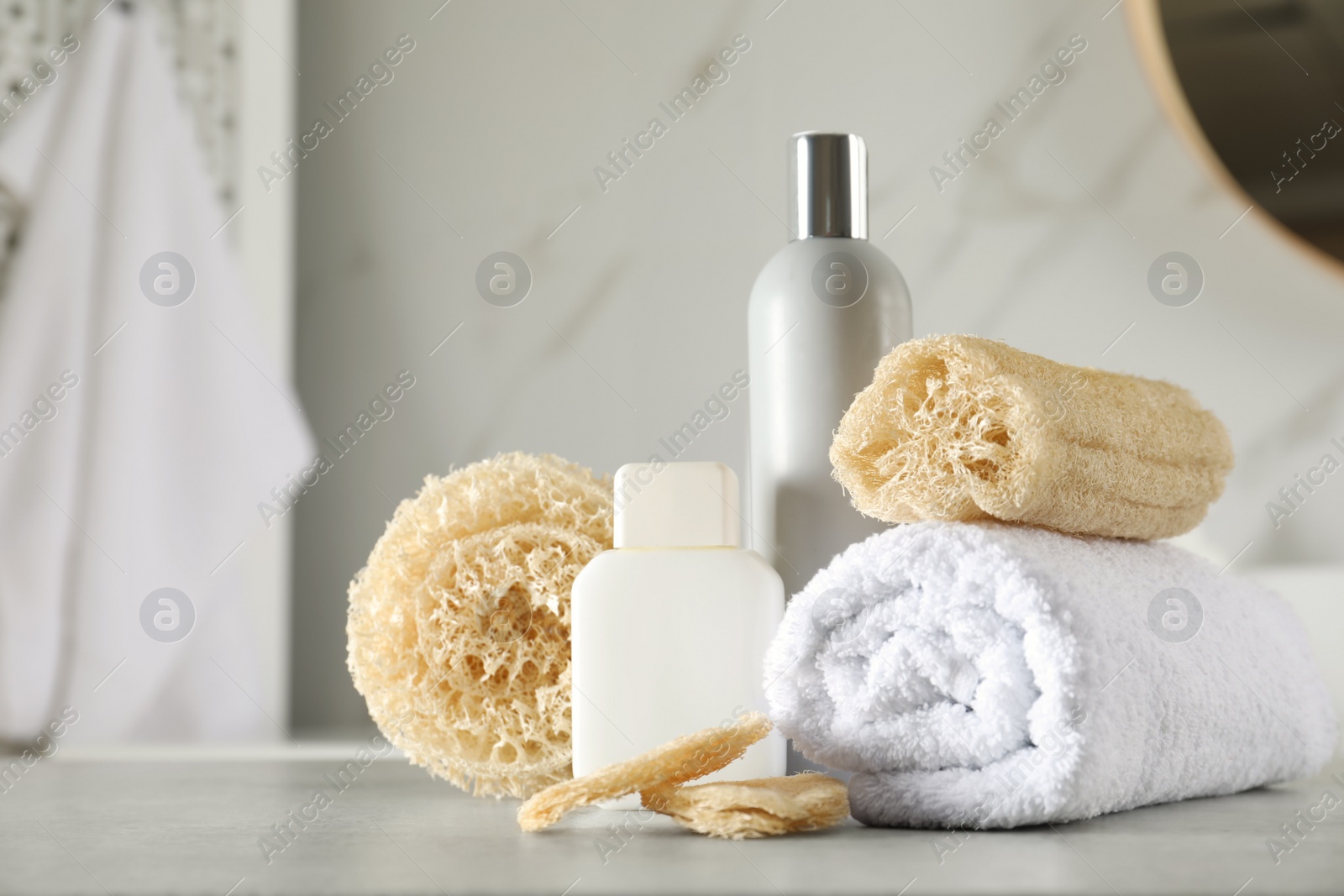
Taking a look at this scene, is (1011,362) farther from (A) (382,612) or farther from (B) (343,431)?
(B) (343,431)

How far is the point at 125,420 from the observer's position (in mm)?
883

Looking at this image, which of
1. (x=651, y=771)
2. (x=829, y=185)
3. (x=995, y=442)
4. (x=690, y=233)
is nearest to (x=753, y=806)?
(x=651, y=771)

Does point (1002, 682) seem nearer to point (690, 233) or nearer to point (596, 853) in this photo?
point (596, 853)

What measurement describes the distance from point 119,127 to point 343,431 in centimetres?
29

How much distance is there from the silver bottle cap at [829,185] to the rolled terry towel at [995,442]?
0.36 feet

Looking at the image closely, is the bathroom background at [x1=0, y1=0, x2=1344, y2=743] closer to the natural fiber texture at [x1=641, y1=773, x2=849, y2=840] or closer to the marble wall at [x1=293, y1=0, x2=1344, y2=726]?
the marble wall at [x1=293, y1=0, x2=1344, y2=726]

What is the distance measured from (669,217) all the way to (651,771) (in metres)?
0.67

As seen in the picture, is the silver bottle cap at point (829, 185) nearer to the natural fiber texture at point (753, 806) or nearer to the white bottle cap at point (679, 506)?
the white bottle cap at point (679, 506)

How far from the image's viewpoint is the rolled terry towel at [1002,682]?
360 mm

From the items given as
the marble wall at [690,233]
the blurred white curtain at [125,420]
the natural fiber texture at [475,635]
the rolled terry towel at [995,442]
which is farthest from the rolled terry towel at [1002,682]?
the blurred white curtain at [125,420]

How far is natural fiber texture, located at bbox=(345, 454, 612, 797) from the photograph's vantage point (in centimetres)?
48

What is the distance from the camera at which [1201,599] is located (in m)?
0.45

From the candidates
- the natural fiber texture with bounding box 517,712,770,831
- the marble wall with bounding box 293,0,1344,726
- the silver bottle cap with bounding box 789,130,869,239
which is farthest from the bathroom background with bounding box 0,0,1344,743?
the natural fiber texture with bounding box 517,712,770,831

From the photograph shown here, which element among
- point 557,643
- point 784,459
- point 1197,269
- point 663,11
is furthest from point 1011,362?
point 663,11
